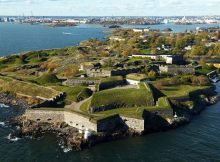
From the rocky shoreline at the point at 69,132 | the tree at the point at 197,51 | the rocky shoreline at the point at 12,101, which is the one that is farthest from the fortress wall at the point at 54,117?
the tree at the point at 197,51

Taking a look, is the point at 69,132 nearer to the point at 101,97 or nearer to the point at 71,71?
the point at 101,97

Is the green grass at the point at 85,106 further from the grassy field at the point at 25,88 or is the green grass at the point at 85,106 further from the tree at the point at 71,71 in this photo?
the tree at the point at 71,71

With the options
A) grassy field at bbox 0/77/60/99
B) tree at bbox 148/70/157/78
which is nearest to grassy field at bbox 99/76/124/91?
grassy field at bbox 0/77/60/99

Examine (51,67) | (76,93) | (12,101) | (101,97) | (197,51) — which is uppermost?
(101,97)

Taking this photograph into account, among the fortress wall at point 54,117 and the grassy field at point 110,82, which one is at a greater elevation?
the grassy field at point 110,82

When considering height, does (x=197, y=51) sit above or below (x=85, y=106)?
below

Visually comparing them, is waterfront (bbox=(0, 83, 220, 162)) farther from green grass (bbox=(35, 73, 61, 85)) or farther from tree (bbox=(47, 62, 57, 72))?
tree (bbox=(47, 62, 57, 72))

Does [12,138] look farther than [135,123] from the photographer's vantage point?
No

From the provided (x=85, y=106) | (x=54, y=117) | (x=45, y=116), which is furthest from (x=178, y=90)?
(x=45, y=116)
